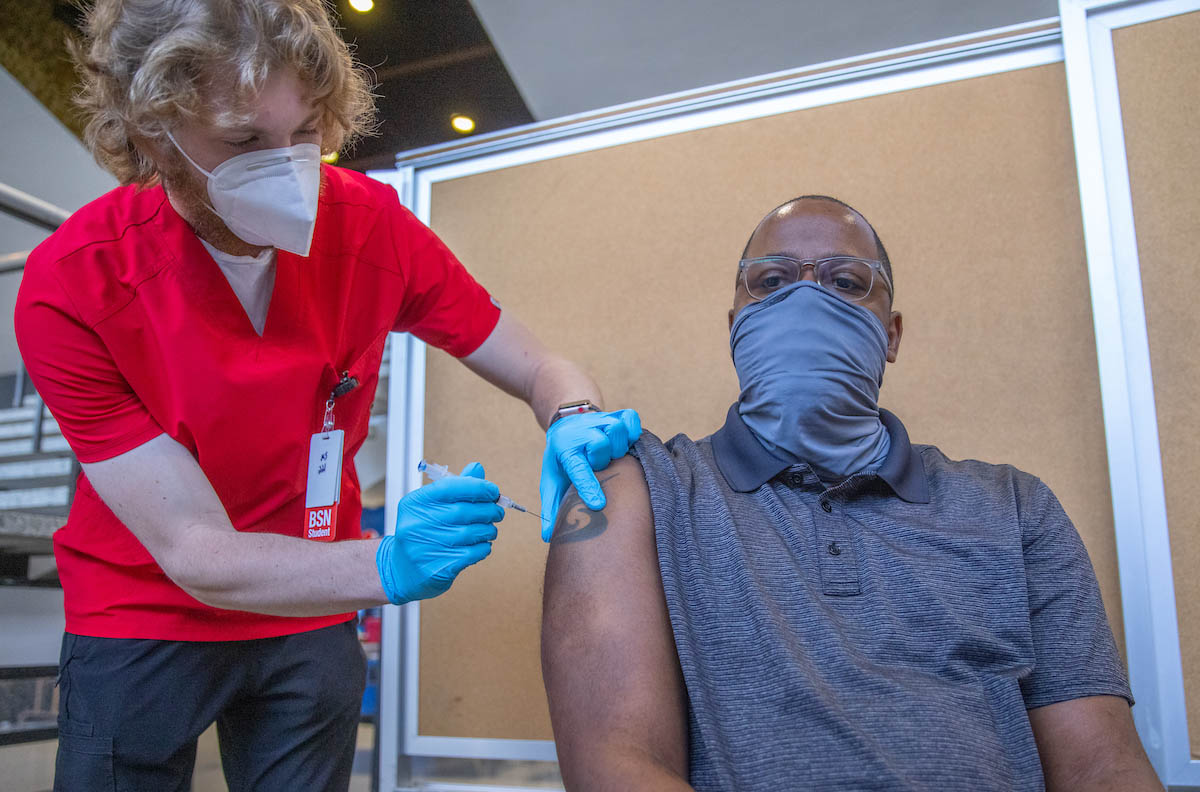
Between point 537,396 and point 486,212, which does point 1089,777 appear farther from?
point 486,212

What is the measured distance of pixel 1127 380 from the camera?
5.06 ft

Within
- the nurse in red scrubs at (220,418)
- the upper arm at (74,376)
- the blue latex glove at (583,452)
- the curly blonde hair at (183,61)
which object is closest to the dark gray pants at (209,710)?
the nurse in red scrubs at (220,418)

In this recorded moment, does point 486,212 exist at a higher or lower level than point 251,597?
higher

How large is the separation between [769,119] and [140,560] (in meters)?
1.57

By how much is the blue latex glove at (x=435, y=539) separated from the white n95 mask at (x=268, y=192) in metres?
0.46

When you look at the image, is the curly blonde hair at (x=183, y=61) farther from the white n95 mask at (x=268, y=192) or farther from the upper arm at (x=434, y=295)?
the upper arm at (x=434, y=295)

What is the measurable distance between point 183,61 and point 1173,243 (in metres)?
1.71

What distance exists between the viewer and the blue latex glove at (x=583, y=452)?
3.50ft

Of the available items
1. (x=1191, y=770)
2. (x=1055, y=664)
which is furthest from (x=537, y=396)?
(x=1191, y=770)

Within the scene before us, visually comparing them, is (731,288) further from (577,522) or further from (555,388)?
(577,522)

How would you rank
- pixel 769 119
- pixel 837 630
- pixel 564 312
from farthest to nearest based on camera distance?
pixel 564 312 < pixel 769 119 < pixel 837 630

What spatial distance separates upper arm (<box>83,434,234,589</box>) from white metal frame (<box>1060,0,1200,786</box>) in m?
1.53

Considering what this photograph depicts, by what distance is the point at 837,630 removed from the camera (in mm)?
965

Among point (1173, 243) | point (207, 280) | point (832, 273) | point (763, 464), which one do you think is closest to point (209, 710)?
point (207, 280)
